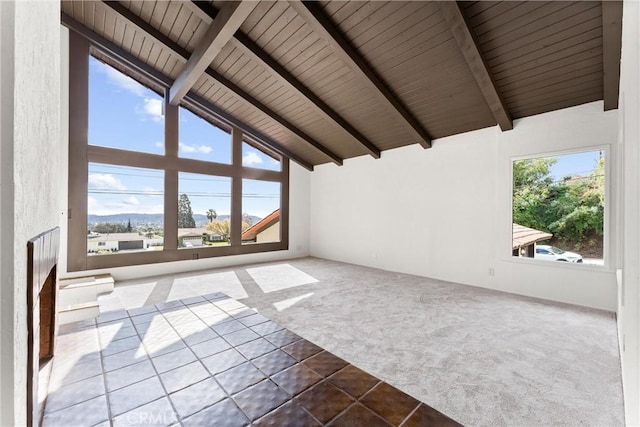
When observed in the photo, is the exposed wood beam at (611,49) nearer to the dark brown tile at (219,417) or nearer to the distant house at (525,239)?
the distant house at (525,239)

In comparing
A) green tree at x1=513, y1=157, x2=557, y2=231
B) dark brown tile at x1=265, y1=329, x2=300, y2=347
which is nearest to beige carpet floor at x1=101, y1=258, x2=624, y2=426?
dark brown tile at x1=265, y1=329, x2=300, y2=347

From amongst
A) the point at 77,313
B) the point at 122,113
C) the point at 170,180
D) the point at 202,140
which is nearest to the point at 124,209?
the point at 170,180

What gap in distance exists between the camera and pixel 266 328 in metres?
2.69

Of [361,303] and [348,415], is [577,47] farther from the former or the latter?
[348,415]

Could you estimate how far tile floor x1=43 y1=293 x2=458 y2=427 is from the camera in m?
1.56

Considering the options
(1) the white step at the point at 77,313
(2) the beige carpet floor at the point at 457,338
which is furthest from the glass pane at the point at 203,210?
(1) the white step at the point at 77,313

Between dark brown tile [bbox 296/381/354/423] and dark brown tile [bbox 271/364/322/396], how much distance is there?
0.18 ft

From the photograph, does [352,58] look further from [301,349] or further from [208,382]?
[208,382]

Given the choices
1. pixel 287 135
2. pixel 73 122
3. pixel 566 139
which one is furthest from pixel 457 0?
pixel 73 122

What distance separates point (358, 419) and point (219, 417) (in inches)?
30.3

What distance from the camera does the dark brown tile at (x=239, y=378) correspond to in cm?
181

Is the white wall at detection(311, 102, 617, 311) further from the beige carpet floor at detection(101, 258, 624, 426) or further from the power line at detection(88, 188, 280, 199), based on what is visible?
the power line at detection(88, 188, 280, 199)

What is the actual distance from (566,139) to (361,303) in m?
3.59

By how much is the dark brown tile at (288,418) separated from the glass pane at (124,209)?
4821 millimetres
